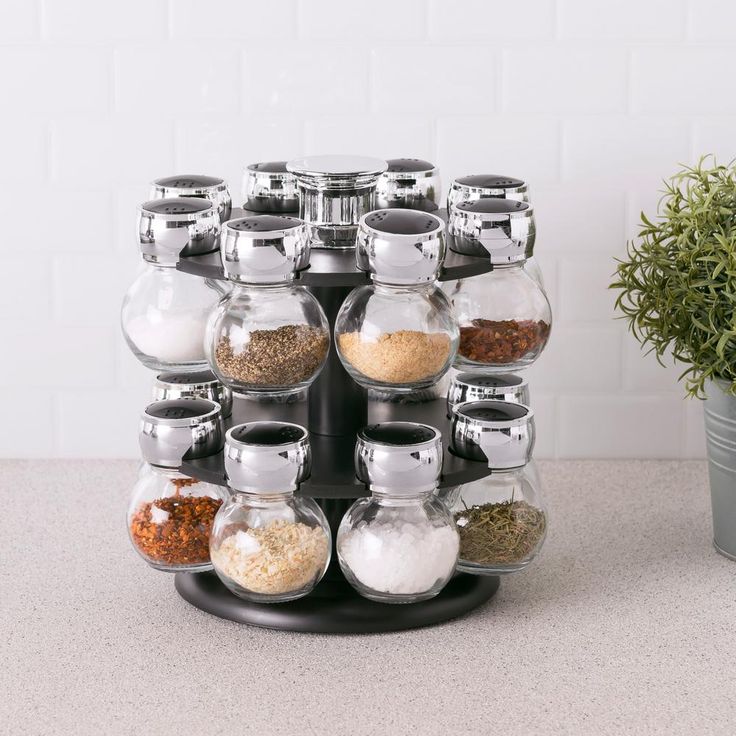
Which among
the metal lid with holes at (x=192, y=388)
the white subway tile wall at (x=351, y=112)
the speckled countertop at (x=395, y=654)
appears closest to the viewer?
the speckled countertop at (x=395, y=654)

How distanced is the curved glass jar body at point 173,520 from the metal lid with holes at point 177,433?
0.12ft

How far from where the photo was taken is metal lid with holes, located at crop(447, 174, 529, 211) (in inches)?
60.6

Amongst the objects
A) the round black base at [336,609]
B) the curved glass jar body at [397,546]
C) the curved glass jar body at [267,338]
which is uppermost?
the curved glass jar body at [267,338]

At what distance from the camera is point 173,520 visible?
149 centimetres

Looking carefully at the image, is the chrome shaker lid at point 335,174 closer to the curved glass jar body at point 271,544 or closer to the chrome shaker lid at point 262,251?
the chrome shaker lid at point 262,251

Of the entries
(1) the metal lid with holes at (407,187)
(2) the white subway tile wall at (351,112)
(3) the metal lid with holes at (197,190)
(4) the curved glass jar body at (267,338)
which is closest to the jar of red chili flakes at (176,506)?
(4) the curved glass jar body at (267,338)

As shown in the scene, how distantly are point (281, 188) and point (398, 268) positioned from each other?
329mm

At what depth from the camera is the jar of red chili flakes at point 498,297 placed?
4.74 feet

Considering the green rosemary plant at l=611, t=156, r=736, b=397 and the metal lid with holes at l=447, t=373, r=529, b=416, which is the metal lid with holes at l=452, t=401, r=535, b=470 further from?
the green rosemary plant at l=611, t=156, r=736, b=397

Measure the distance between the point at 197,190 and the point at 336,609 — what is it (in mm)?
536

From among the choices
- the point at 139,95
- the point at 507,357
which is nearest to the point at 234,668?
the point at 507,357

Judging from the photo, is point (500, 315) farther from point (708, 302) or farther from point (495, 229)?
point (708, 302)

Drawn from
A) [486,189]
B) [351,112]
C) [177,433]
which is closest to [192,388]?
[177,433]

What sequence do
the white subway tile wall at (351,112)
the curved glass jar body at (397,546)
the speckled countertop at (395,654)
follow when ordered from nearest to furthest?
the speckled countertop at (395,654), the curved glass jar body at (397,546), the white subway tile wall at (351,112)
